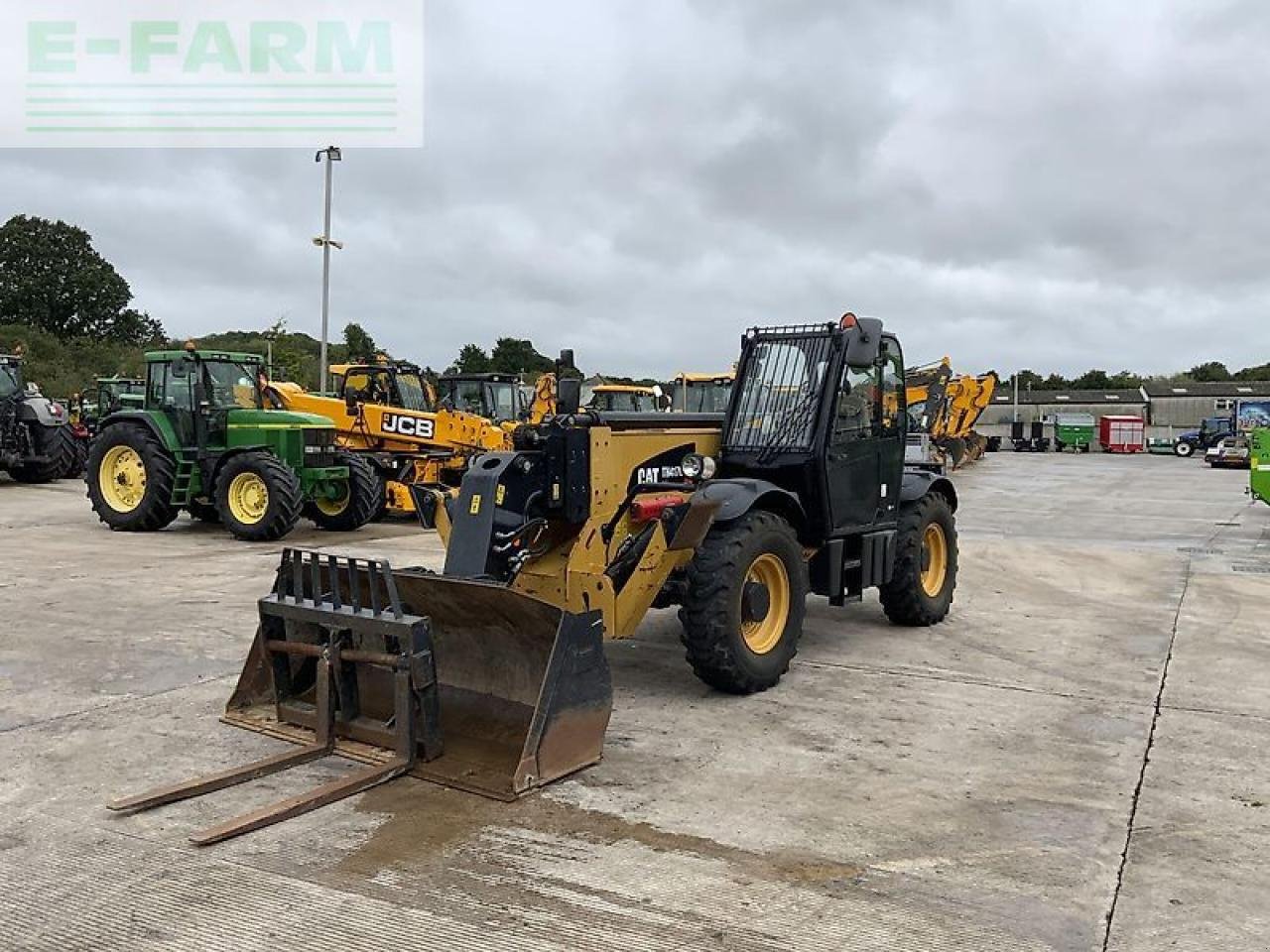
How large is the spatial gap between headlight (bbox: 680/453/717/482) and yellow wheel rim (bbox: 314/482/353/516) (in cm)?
856

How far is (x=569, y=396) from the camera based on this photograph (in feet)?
20.8

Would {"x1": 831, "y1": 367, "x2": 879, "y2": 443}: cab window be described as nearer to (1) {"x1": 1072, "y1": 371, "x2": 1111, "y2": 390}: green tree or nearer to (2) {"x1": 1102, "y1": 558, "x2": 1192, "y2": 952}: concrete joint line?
(2) {"x1": 1102, "y1": 558, "x2": 1192, "y2": 952}: concrete joint line

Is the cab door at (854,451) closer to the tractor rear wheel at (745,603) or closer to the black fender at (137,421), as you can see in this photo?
the tractor rear wheel at (745,603)

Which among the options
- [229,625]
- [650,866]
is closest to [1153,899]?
[650,866]

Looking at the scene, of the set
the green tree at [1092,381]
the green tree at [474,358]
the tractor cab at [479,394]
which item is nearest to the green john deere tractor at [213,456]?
the tractor cab at [479,394]

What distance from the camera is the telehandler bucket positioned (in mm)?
4680

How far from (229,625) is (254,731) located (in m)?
2.83

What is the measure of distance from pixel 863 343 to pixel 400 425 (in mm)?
10191

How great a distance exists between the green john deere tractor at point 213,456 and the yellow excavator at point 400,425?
806 millimetres

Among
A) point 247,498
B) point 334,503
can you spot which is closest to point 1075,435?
point 334,503

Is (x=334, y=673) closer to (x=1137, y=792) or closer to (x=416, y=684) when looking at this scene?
(x=416, y=684)

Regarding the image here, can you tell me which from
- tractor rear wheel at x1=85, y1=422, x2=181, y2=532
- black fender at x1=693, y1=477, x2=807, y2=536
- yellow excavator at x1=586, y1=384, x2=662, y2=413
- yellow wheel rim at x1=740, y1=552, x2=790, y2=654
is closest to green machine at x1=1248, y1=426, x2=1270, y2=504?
yellow excavator at x1=586, y1=384, x2=662, y2=413

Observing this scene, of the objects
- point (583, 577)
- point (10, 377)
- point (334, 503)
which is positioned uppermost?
point (10, 377)

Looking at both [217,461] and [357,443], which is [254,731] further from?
[357,443]
